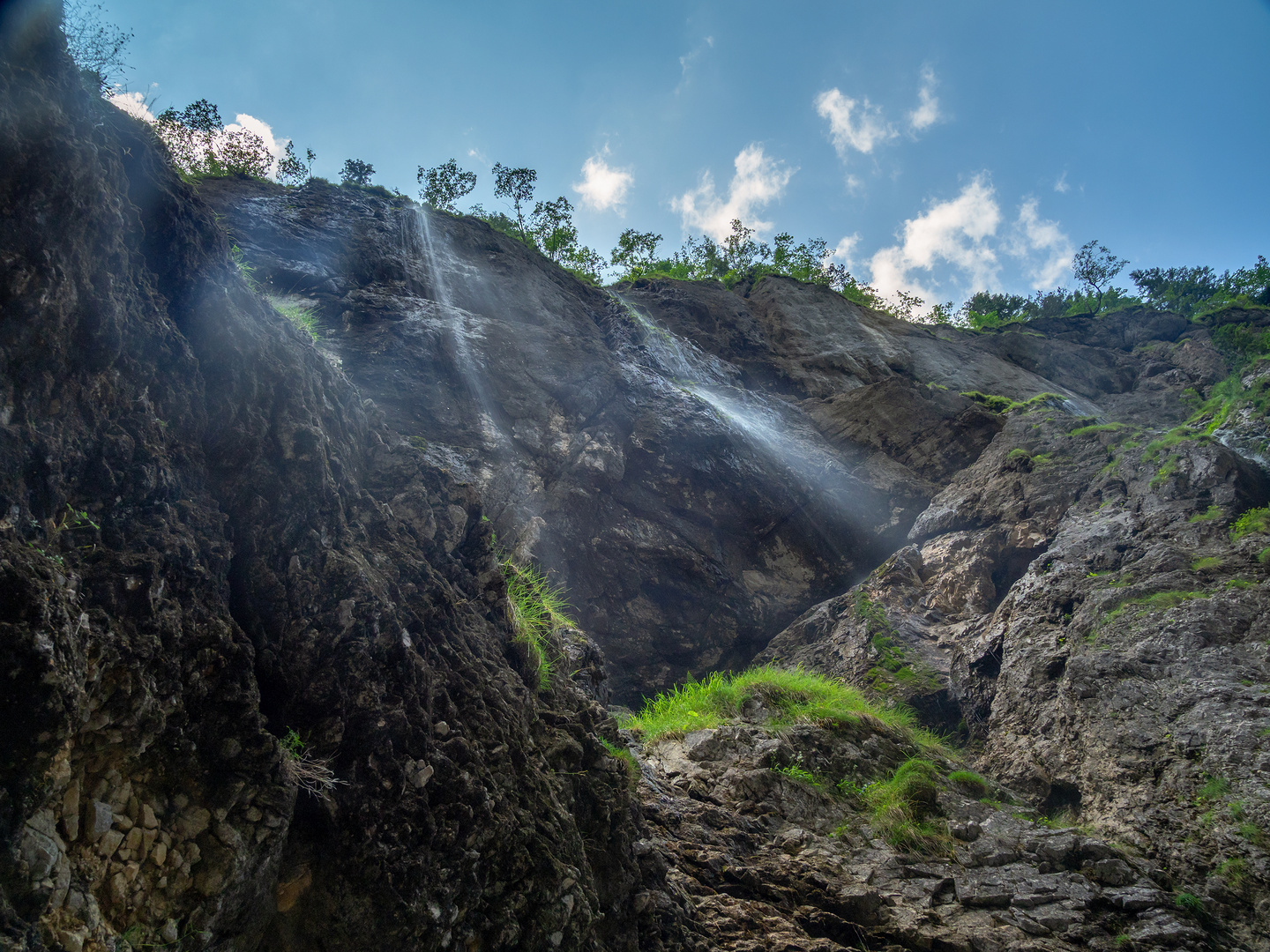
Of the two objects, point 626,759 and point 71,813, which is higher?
point 71,813

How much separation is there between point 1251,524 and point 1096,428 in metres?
5.24

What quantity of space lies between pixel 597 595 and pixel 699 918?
29.7ft

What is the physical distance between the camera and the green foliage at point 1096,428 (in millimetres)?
14211

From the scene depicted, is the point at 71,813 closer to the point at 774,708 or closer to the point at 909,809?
the point at 909,809

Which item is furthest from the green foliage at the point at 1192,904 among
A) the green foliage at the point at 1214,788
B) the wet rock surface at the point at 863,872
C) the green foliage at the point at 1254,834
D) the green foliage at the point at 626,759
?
the green foliage at the point at 626,759

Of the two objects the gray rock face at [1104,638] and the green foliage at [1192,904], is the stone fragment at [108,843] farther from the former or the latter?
the green foliage at [1192,904]

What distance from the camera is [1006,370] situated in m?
27.7

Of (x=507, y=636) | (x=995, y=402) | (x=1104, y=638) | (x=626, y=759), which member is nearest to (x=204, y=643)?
(x=507, y=636)

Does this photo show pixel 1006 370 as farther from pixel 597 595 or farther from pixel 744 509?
pixel 597 595

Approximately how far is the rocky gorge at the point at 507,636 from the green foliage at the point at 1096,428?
169 mm

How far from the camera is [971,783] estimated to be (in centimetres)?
877

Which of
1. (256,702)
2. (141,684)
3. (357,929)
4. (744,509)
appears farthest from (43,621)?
(744,509)

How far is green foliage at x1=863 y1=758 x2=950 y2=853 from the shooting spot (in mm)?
7418

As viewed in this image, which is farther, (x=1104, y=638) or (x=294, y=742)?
(x=1104, y=638)
